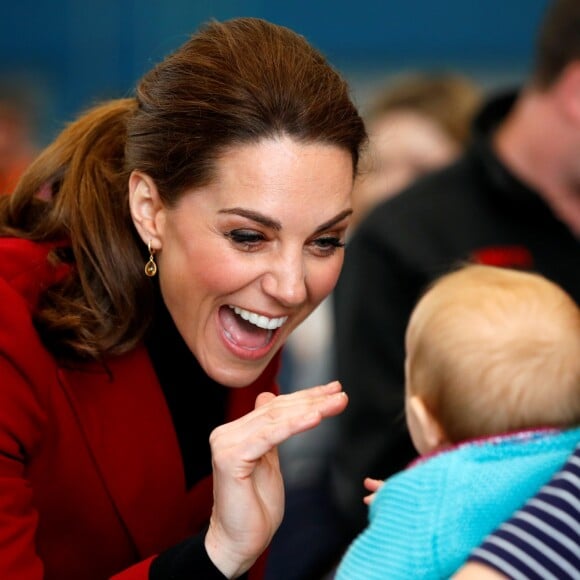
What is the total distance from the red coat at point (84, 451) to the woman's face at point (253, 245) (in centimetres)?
15

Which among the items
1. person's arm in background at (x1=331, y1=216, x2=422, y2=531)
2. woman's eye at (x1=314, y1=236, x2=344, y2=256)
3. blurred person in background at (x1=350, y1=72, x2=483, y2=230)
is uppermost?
woman's eye at (x1=314, y1=236, x2=344, y2=256)

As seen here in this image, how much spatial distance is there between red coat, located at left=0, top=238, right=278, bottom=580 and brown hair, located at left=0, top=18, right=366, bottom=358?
0.05 metres

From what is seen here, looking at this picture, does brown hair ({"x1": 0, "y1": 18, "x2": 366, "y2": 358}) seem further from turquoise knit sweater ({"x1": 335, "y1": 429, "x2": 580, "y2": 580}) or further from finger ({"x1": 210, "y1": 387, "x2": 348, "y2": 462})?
turquoise knit sweater ({"x1": 335, "y1": 429, "x2": 580, "y2": 580})

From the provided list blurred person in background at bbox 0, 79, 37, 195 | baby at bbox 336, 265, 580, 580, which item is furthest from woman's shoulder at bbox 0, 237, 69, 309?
blurred person in background at bbox 0, 79, 37, 195

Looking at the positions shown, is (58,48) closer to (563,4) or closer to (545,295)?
(563,4)

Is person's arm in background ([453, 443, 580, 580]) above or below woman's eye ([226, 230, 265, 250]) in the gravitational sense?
below

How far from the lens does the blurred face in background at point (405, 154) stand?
12.9ft

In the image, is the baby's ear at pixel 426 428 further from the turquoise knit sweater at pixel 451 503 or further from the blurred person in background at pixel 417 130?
the blurred person in background at pixel 417 130

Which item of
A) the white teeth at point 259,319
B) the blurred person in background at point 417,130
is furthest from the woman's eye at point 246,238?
the blurred person in background at point 417,130

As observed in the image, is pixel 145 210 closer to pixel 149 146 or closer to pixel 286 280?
pixel 149 146

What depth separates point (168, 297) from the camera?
165 centimetres

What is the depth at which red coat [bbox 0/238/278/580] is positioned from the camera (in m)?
1.52

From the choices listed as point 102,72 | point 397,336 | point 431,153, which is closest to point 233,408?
point 397,336

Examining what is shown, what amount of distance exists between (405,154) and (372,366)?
1337mm
